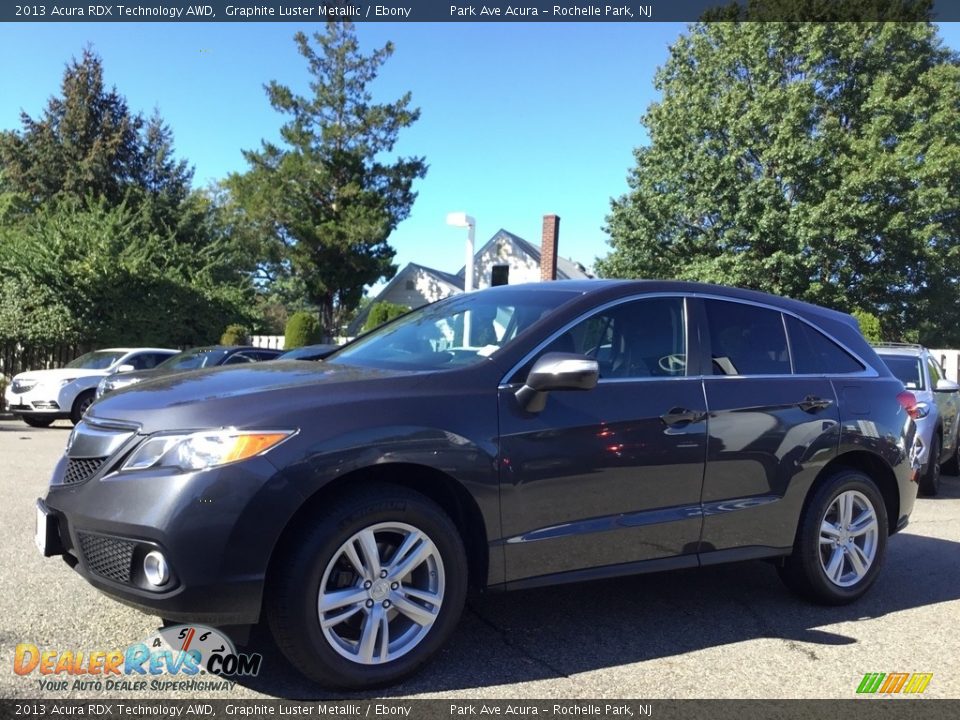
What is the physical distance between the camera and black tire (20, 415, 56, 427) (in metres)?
15.1

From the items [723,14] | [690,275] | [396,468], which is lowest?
[396,468]

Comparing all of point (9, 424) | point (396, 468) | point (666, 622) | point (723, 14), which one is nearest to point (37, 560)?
point (396, 468)

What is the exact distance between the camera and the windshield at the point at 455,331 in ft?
13.0

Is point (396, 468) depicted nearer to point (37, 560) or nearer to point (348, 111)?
point (37, 560)

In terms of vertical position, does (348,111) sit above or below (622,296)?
above

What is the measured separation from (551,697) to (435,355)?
1664 mm

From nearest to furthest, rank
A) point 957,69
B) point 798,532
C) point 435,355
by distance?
point 435,355, point 798,532, point 957,69

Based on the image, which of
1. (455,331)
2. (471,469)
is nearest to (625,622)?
(471,469)

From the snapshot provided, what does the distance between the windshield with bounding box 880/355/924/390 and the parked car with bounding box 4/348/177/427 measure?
12.3 metres

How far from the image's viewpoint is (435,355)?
4.01m

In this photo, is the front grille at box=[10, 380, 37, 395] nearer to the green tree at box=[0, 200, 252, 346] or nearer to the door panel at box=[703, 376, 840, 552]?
the green tree at box=[0, 200, 252, 346]

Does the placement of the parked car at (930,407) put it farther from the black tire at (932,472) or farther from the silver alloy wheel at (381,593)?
the silver alloy wheel at (381,593)

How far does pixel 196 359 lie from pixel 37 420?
4.23m
